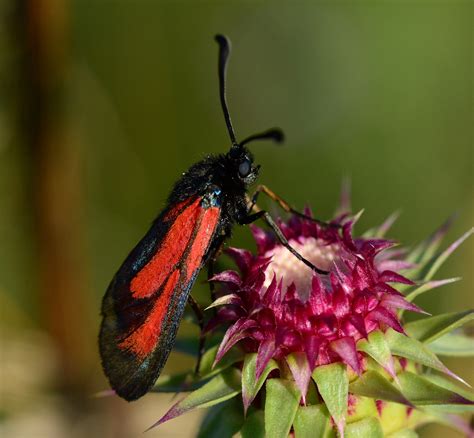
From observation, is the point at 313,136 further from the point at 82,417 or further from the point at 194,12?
the point at 82,417

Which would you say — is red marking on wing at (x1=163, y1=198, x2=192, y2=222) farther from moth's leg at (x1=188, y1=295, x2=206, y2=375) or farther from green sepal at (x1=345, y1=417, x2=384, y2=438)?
green sepal at (x1=345, y1=417, x2=384, y2=438)

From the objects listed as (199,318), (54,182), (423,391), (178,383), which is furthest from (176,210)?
(54,182)

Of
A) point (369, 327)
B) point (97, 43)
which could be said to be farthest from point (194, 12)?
point (369, 327)

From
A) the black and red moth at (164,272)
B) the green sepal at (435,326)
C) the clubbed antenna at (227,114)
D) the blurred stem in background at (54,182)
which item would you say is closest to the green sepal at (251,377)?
the black and red moth at (164,272)

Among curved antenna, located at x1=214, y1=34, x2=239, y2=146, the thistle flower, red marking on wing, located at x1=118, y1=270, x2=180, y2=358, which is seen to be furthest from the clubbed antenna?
red marking on wing, located at x1=118, y1=270, x2=180, y2=358

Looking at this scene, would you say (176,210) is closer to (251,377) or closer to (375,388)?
(251,377)

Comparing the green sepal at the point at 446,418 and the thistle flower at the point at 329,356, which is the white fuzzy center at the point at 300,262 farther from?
the green sepal at the point at 446,418
